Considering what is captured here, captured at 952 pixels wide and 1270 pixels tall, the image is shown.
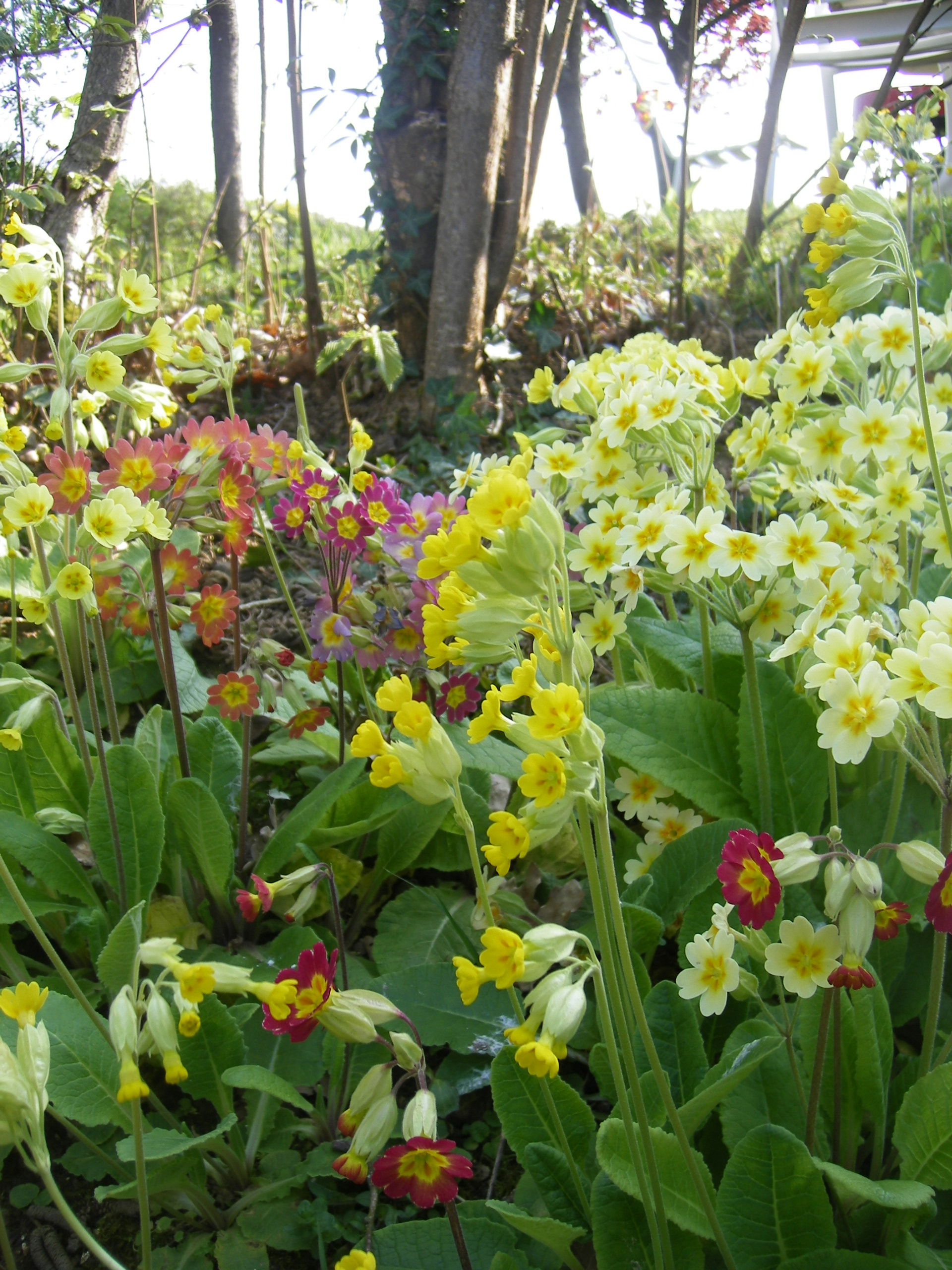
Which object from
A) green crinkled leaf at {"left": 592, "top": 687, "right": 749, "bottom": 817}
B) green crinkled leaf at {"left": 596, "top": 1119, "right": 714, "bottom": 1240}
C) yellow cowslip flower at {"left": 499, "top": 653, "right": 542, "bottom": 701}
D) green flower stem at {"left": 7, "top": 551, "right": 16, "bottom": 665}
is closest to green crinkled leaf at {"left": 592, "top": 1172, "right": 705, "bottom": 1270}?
green crinkled leaf at {"left": 596, "top": 1119, "right": 714, "bottom": 1240}

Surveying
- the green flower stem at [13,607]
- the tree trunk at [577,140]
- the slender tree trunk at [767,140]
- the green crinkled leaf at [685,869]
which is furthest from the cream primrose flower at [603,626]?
the tree trunk at [577,140]

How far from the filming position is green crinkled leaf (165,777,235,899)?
165 centimetres

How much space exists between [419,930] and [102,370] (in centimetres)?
109

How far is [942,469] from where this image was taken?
197 centimetres

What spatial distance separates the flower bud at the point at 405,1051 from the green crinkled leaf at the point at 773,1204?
0.37 m

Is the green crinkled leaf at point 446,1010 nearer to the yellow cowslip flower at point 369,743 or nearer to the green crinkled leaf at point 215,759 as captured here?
the green crinkled leaf at point 215,759

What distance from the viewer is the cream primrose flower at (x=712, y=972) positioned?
38.5 inches

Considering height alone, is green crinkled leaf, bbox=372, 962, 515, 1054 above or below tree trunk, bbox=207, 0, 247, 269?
below

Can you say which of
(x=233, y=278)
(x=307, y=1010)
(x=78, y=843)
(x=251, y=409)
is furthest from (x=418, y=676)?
(x=233, y=278)

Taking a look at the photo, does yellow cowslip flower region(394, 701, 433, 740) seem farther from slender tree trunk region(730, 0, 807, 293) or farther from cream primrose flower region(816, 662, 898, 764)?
slender tree trunk region(730, 0, 807, 293)

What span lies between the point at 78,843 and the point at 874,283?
5.89ft

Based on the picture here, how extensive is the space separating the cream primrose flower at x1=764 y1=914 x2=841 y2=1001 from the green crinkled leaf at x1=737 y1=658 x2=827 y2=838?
731 mm

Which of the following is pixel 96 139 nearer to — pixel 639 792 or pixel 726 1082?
pixel 639 792

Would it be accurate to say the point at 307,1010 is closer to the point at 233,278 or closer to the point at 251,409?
the point at 251,409
